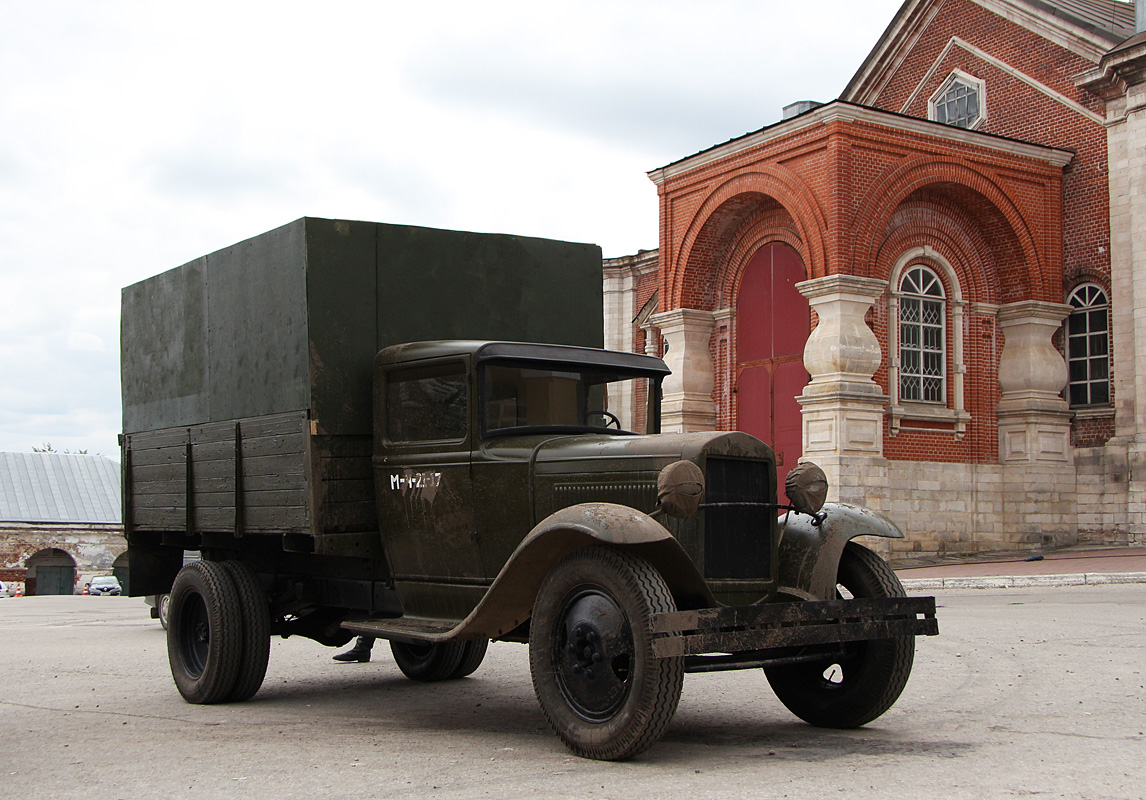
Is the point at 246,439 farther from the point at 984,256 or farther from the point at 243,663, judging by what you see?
the point at 984,256

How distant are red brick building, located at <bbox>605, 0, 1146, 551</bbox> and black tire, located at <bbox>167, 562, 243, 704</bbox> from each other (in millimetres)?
12985

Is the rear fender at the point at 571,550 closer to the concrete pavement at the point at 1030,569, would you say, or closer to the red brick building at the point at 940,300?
the concrete pavement at the point at 1030,569

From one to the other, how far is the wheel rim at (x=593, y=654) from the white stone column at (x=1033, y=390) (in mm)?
17421

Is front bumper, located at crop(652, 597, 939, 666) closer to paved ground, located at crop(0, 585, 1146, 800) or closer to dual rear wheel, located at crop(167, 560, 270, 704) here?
paved ground, located at crop(0, 585, 1146, 800)

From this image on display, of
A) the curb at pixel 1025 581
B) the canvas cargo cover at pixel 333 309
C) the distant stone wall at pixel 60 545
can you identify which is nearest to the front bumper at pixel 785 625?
the canvas cargo cover at pixel 333 309

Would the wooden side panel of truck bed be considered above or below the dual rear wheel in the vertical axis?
above

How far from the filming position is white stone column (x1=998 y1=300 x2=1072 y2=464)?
21.1m

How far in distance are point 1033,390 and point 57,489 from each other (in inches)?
1601

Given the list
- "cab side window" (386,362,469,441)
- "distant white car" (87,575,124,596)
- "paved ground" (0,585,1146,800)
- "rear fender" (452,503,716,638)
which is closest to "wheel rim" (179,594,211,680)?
"paved ground" (0,585,1146,800)

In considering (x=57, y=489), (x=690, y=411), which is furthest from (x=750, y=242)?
(x=57, y=489)

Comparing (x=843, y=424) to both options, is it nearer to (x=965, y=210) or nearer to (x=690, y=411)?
(x=690, y=411)

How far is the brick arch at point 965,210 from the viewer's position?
65.1 feet

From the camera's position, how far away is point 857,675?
610 cm

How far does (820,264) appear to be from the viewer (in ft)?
64.9
